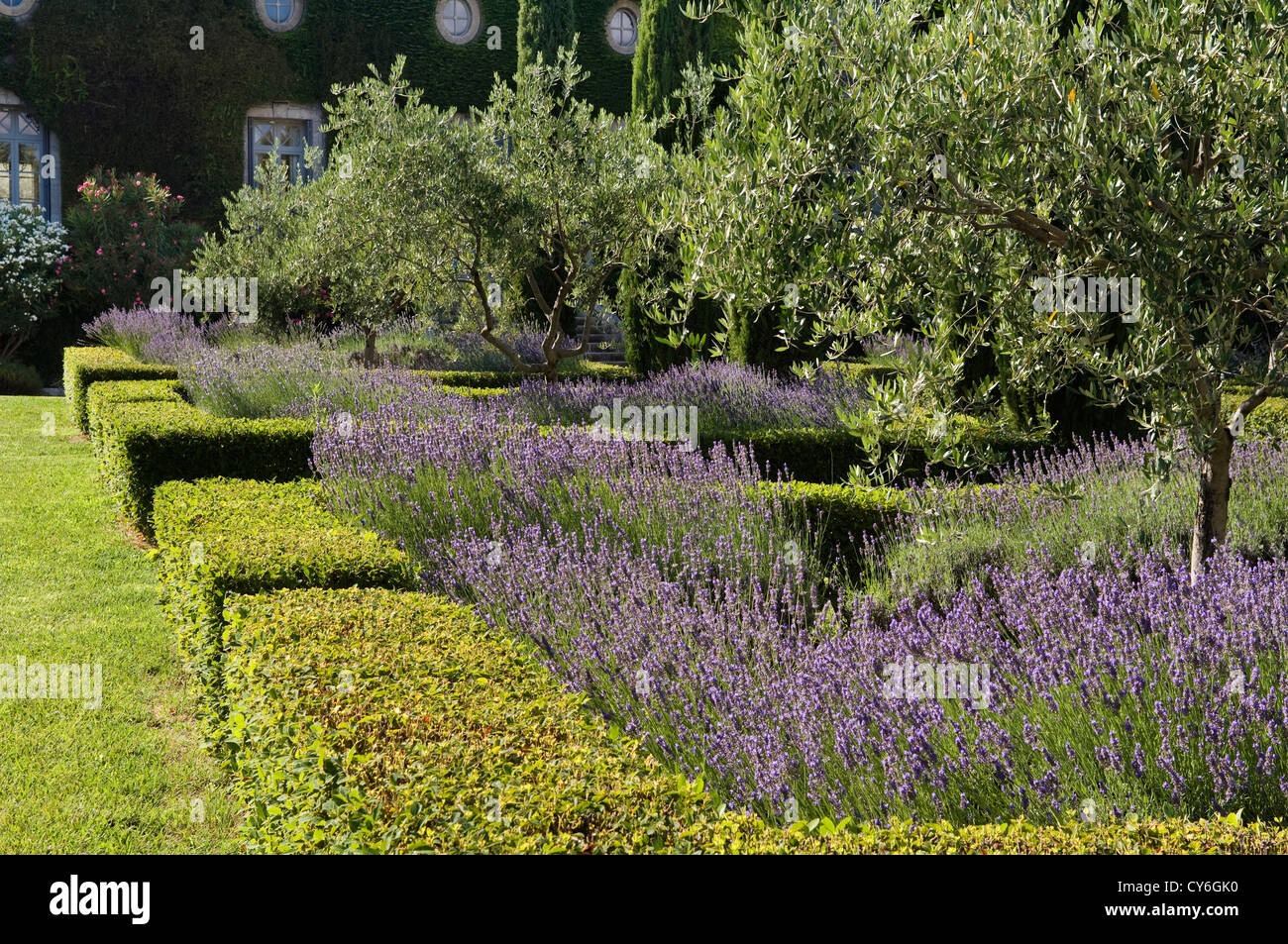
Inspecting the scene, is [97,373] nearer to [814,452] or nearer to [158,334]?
[158,334]

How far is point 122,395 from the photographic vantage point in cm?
881

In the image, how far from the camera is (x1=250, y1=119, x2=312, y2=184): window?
20672 millimetres

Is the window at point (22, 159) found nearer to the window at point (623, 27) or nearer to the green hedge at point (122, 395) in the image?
the window at point (623, 27)

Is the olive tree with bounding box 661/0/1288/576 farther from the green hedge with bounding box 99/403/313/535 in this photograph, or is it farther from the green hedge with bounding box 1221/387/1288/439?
the green hedge with bounding box 99/403/313/535

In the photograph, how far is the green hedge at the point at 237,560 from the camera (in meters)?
4.04

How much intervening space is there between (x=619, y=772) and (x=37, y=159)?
2072 cm

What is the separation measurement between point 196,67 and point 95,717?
18.7 m

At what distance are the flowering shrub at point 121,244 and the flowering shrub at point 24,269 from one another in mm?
387

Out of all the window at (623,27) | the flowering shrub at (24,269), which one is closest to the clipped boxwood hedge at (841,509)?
the flowering shrub at (24,269)

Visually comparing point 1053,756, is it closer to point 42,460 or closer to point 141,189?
point 42,460

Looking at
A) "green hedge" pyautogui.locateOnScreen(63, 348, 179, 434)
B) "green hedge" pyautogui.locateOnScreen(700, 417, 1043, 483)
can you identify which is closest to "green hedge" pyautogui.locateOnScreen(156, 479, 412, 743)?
"green hedge" pyautogui.locateOnScreen(700, 417, 1043, 483)

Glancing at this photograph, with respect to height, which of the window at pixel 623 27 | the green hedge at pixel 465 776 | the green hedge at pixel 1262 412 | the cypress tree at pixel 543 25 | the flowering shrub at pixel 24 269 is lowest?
the green hedge at pixel 465 776

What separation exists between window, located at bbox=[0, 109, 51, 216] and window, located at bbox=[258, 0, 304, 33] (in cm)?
460
